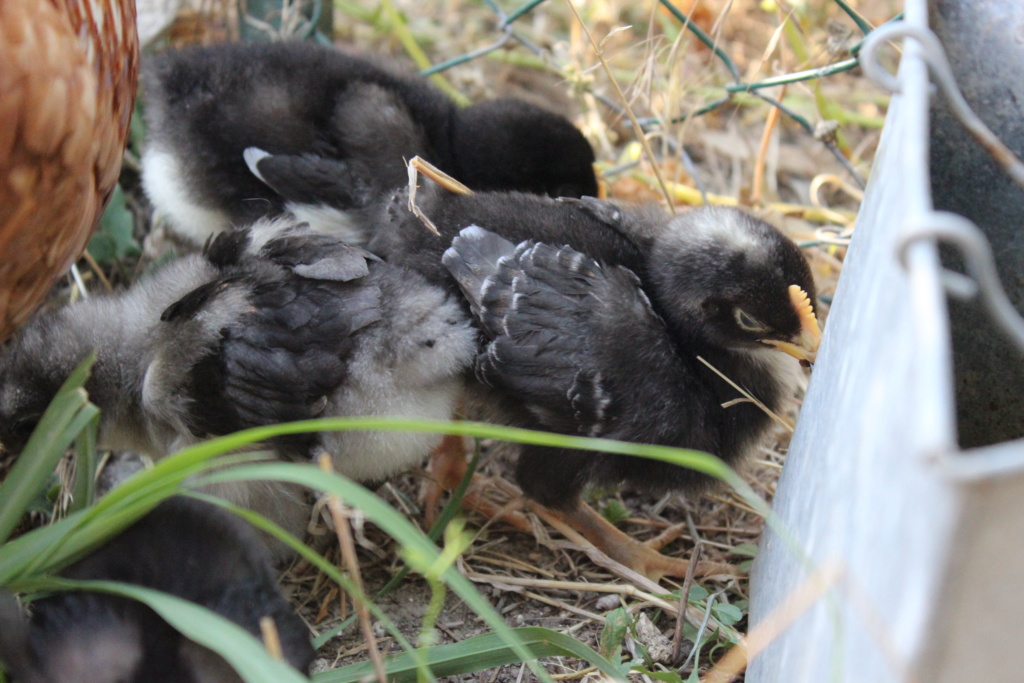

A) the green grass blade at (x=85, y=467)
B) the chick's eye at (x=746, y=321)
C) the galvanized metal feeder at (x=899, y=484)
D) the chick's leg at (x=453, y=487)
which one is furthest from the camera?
the chick's leg at (x=453, y=487)

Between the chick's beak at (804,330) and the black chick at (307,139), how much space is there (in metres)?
0.79

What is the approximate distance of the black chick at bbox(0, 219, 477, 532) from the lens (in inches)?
64.4

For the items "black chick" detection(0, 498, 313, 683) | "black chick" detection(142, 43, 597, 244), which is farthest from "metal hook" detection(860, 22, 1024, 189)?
"black chick" detection(142, 43, 597, 244)

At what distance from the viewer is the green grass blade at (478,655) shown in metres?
1.45

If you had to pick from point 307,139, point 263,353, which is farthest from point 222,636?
point 307,139

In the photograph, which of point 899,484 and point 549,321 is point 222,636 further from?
point 549,321

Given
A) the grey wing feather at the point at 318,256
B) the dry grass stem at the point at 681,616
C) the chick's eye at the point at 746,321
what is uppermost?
the grey wing feather at the point at 318,256

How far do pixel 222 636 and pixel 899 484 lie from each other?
2.30 ft

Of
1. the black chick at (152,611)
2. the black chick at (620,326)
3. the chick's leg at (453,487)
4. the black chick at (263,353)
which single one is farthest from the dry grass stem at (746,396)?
the black chick at (152,611)

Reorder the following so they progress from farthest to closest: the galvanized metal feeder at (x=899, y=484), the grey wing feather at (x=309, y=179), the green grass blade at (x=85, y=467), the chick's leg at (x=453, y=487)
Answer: the grey wing feather at (x=309, y=179), the chick's leg at (x=453, y=487), the green grass blade at (x=85, y=467), the galvanized metal feeder at (x=899, y=484)

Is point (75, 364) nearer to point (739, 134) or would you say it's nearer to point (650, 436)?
point (650, 436)

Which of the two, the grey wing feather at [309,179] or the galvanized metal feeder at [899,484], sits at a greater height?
the galvanized metal feeder at [899,484]

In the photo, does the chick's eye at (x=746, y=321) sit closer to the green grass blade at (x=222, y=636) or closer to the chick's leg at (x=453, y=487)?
the chick's leg at (x=453, y=487)

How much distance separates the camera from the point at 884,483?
30.4 inches
